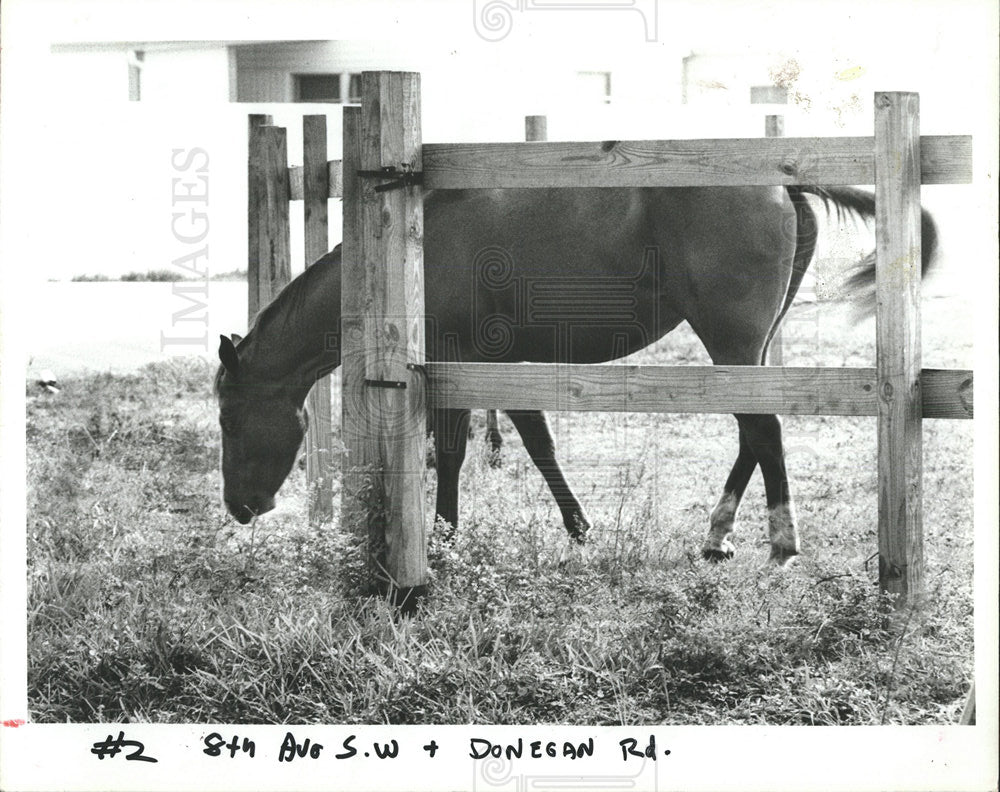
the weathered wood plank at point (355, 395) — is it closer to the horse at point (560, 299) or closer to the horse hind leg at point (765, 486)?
the horse at point (560, 299)

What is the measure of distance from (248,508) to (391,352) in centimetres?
145

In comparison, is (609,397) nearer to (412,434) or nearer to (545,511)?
(412,434)

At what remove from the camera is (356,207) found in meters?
3.79

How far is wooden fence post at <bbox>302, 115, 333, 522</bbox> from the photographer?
195 inches

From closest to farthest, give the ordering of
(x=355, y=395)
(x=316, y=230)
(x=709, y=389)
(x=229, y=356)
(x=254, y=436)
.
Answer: (x=709, y=389) < (x=355, y=395) < (x=229, y=356) < (x=254, y=436) < (x=316, y=230)

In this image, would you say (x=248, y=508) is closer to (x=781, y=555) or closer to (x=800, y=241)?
(x=781, y=555)

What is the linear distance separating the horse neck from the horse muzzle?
503 millimetres

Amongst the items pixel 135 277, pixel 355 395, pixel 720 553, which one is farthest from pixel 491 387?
pixel 135 277

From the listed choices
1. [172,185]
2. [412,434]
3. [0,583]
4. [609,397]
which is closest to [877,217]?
[609,397]

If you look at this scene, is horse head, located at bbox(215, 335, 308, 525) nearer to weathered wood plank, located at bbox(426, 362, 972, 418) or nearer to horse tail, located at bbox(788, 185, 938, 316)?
weathered wood plank, located at bbox(426, 362, 972, 418)

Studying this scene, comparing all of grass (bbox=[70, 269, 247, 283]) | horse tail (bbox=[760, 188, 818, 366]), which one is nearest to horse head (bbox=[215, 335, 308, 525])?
grass (bbox=[70, 269, 247, 283])

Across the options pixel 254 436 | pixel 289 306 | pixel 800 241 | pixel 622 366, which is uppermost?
pixel 800 241
